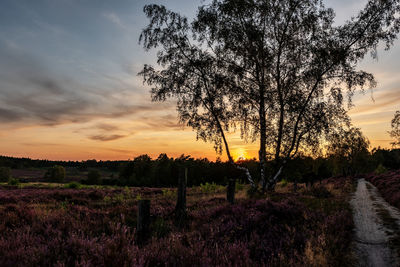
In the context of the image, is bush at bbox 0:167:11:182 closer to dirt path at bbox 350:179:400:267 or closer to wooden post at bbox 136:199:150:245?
wooden post at bbox 136:199:150:245

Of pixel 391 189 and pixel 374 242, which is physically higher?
pixel 391 189

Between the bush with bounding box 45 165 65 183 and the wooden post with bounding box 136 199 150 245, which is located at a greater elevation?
the wooden post with bounding box 136 199 150 245

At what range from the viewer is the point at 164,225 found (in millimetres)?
7703

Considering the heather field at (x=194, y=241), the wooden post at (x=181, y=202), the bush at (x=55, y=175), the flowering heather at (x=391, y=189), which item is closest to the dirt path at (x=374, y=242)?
the heather field at (x=194, y=241)

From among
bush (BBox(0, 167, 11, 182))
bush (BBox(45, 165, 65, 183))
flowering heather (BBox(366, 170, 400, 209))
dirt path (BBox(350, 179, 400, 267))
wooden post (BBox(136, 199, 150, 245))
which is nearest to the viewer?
dirt path (BBox(350, 179, 400, 267))

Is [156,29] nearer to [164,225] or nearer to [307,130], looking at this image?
[307,130]

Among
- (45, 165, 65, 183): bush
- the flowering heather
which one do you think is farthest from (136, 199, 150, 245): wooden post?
(45, 165, 65, 183): bush

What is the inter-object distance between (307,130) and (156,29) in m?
11.5

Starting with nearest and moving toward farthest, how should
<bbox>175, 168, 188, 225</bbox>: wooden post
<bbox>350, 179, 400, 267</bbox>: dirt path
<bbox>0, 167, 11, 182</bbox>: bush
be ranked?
<bbox>350, 179, 400, 267</bbox>: dirt path
<bbox>175, 168, 188, 225</bbox>: wooden post
<bbox>0, 167, 11, 182</bbox>: bush

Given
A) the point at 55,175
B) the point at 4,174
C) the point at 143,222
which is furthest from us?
the point at 55,175

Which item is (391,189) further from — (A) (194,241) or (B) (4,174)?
(B) (4,174)

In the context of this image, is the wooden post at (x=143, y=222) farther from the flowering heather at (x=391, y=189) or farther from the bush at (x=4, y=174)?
the bush at (x=4, y=174)

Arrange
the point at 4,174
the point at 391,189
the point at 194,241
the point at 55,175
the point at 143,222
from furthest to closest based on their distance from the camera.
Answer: the point at 55,175 → the point at 4,174 → the point at 391,189 → the point at 143,222 → the point at 194,241

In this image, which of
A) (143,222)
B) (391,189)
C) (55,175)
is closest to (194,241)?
(143,222)
